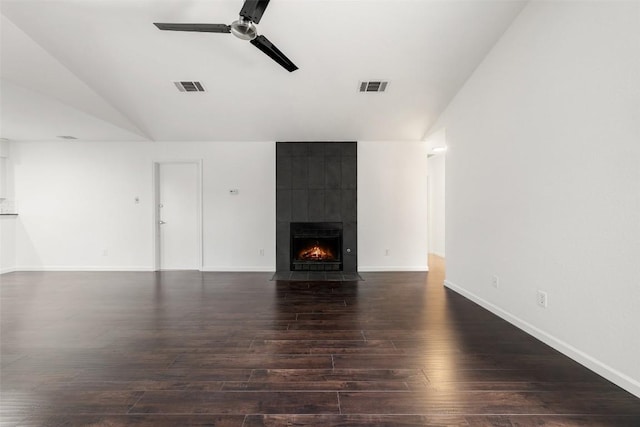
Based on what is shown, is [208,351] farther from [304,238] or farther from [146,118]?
[146,118]

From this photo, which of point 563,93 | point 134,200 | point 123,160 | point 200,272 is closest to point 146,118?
point 123,160

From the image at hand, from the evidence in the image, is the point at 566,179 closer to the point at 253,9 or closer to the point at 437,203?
the point at 253,9

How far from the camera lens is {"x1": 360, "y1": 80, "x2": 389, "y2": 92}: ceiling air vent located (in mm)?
4004

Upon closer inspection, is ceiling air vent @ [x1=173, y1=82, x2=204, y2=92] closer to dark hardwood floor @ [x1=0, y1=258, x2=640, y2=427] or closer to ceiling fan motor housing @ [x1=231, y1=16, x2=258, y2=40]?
ceiling fan motor housing @ [x1=231, y1=16, x2=258, y2=40]

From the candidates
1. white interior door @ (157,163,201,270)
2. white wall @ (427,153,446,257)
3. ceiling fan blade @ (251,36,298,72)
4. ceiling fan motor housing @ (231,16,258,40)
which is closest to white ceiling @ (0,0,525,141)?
ceiling fan blade @ (251,36,298,72)

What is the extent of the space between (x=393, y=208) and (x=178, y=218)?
167 inches

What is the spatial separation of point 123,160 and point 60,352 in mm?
4247

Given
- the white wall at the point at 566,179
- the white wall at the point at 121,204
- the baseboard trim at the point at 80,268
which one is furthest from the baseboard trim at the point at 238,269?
the white wall at the point at 566,179

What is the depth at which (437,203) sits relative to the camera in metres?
7.77

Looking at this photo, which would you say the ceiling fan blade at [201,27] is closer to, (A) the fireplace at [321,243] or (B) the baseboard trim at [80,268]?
(A) the fireplace at [321,243]

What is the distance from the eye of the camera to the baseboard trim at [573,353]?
6.13ft

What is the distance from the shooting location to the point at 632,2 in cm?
187

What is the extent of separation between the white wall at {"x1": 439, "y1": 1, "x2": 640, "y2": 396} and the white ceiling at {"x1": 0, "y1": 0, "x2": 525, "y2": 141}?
29.1 inches

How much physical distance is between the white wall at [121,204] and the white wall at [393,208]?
181 centimetres
